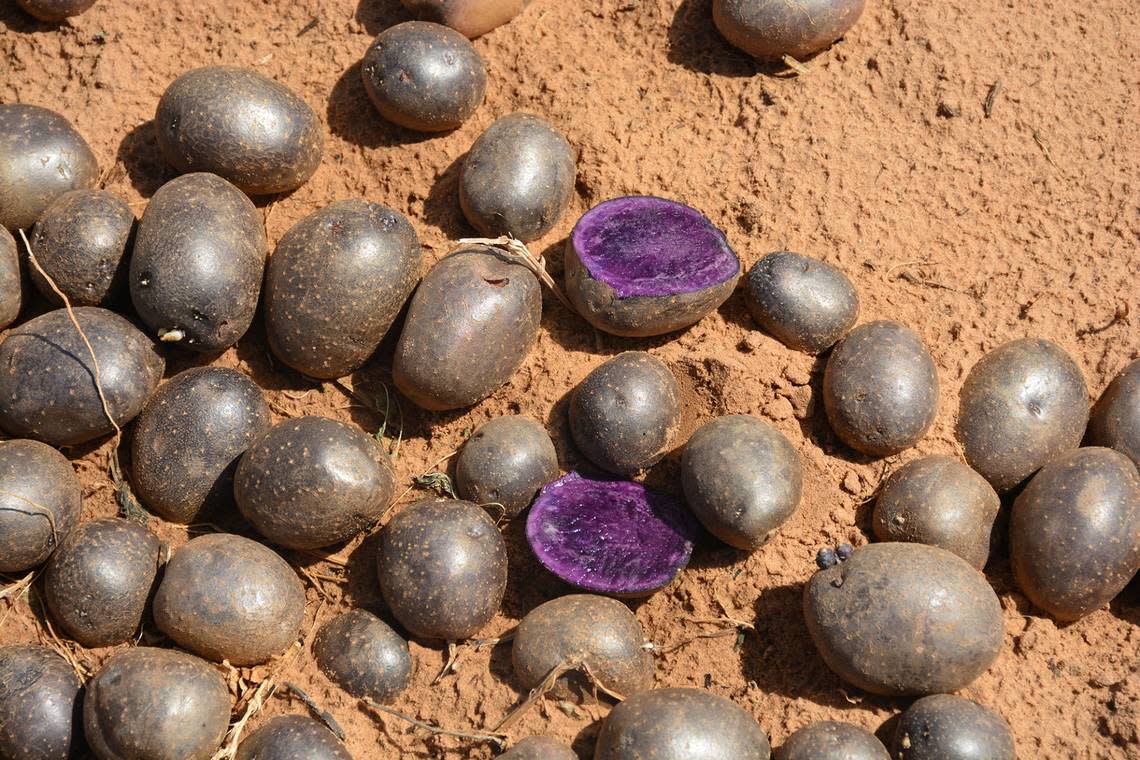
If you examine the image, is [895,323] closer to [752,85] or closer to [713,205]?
[713,205]

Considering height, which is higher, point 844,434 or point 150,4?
point 150,4

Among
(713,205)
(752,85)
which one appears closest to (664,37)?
(752,85)

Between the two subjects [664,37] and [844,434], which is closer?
[844,434]

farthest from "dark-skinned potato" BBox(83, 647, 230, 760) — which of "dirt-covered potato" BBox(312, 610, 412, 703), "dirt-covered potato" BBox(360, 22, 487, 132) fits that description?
"dirt-covered potato" BBox(360, 22, 487, 132)

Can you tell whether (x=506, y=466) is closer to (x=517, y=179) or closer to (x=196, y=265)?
(x=517, y=179)

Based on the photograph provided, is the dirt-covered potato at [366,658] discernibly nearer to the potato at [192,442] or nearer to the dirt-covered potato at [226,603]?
the dirt-covered potato at [226,603]

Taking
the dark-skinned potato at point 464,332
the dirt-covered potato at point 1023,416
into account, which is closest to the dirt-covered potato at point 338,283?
the dark-skinned potato at point 464,332
